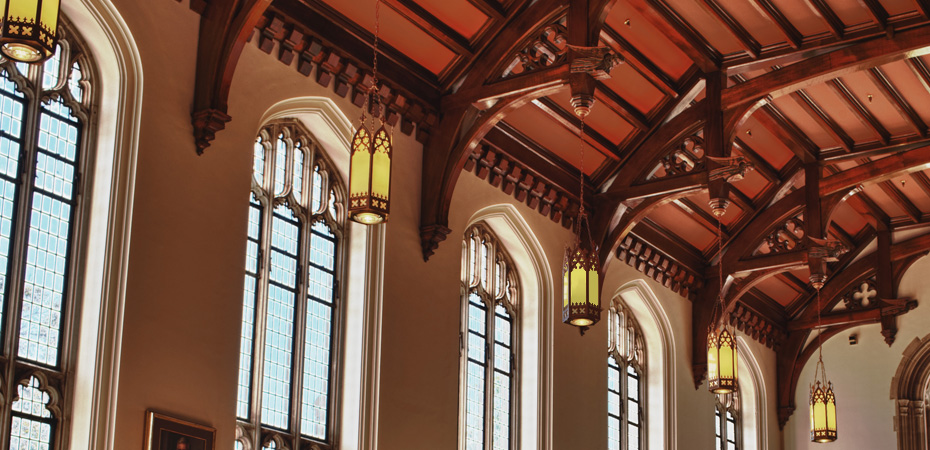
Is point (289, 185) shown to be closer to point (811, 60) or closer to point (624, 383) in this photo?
point (811, 60)

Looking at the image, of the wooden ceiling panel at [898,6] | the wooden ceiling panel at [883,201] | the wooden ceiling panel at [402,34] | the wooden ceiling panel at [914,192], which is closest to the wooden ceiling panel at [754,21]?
the wooden ceiling panel at [898,6]

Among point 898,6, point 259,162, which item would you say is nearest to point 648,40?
point 898,6

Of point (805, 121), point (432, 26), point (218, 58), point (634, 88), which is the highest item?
point (805, 121)

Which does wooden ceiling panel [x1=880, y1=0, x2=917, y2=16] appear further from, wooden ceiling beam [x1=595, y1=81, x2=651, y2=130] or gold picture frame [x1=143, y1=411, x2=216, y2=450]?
gold picture frame [x1=143, y1=411, x2=216, y2=450]

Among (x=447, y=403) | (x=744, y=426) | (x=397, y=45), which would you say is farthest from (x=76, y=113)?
(x=744, y=426)

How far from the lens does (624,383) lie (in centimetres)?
1814

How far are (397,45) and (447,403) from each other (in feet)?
13.0

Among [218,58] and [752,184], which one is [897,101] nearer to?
[752,184]

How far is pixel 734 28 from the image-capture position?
49.0ft

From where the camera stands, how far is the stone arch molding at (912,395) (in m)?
20.9

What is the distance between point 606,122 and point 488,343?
341 centimetres

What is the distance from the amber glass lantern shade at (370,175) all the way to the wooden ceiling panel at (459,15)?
12.9ft

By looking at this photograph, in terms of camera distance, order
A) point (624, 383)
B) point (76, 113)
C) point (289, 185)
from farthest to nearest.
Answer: point (624, 383) < point (289, 185) < point (76, 113)

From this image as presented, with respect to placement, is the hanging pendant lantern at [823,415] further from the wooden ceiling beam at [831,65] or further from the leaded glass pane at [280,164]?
the leaded glass pane at [280,164]
